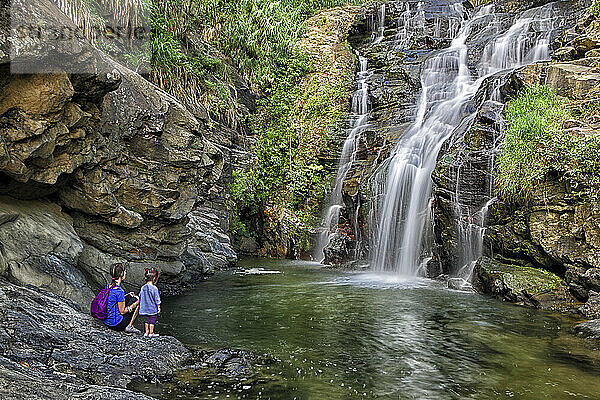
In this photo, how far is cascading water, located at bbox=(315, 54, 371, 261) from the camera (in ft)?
54.0

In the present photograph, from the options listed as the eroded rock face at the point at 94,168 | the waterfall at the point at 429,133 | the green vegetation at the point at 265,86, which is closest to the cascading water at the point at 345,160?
the green vegetation at the point at 265,86

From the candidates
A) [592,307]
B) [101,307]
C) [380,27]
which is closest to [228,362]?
[101,307]

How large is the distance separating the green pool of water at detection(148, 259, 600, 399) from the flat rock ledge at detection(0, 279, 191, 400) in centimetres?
67

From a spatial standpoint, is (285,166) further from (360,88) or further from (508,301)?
(508,301)

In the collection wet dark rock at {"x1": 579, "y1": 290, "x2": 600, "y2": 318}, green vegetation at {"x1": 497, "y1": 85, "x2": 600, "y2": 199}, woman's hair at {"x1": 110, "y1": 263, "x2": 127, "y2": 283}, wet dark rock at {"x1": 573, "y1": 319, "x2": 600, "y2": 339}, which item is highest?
green vegetation at {"x1": 497, "y1": 85, "x2": 600, "y2": 199}

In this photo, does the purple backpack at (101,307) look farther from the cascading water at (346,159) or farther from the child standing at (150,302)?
the cascading water at (346,159)

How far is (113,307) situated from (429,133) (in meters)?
11.9

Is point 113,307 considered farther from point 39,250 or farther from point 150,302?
point 39,250

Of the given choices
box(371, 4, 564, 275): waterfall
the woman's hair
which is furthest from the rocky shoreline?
box(371, 4, 564, 275): waterfall

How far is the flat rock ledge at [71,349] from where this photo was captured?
397 centimetres

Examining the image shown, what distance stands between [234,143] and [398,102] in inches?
257

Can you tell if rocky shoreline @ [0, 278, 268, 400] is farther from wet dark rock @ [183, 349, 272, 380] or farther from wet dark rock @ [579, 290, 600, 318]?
wet dark rock @ [579, 290, 600, 318]

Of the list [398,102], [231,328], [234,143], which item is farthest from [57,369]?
[398,102]

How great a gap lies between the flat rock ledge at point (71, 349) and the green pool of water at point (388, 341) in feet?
2.20
